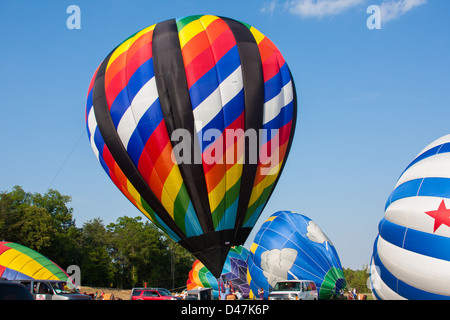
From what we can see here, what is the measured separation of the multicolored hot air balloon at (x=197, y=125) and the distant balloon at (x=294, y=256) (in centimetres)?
658

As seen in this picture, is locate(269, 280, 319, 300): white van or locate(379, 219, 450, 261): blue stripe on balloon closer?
locate(379, 219, 450, 261): blue stripe on balloon

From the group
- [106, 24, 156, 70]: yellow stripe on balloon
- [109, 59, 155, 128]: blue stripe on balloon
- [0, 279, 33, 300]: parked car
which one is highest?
[106, 24, 156, 70]: yellow stripe on balloon

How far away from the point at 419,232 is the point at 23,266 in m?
14.6

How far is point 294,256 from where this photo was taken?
73.0ft

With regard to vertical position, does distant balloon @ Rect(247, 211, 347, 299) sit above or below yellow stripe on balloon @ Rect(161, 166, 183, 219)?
below

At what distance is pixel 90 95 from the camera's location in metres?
17.3

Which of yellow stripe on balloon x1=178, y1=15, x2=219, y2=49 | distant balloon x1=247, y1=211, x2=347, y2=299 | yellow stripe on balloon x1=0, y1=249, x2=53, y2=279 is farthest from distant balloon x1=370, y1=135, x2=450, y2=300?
yellow stripe on balloon x1=0, y1=249, x2=53, y2=279

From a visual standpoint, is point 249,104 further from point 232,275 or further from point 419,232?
point 232,275

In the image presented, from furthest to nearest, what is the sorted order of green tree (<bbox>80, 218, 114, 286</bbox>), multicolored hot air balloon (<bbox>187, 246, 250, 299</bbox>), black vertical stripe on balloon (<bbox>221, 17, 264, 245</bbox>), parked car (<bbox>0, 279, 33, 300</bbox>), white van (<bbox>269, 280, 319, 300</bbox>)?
green tree (<bbox>80, 218, 114, 286</bbox>) < multicolored hot air balloon (<bbox>187, 246, 250, 299</bbox>) < white van (<bbox>269, 280, 319, 300</bbox>) < black vertical stripe on balloon (<bbox>221, 17, 264, 245</bbox>) < parked car (<bbox>0, 279, 33, 300</bbox>)

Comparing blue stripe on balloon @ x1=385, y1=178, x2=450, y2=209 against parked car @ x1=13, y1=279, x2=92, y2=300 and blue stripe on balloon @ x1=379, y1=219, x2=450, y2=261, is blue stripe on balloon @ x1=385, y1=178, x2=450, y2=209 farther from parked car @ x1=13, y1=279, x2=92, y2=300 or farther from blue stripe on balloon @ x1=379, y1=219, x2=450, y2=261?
parked car @ x1=13, y1=279, x2=92, y2=300

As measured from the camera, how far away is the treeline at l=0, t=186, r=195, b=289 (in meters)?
40.9

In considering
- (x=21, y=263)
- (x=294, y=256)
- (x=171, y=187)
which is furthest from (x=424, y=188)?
(x=21, y=263)
